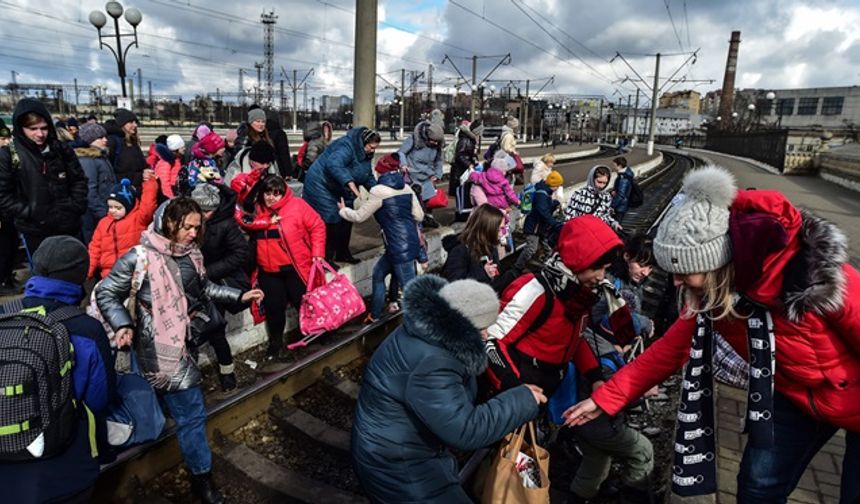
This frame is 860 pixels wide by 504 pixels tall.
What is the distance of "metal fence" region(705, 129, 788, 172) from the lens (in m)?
33.1

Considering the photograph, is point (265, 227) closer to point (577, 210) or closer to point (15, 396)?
point (15, 396)

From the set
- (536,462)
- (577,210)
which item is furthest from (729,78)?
(536,462)

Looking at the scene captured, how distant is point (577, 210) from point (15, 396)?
21.2ft

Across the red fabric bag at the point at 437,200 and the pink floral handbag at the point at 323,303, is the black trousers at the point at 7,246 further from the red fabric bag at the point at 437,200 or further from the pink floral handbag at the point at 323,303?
the red fabric bag at the point at 437,200

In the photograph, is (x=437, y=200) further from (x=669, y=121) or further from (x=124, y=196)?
(x=669, y=121)

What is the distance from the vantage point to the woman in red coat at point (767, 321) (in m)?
2.04

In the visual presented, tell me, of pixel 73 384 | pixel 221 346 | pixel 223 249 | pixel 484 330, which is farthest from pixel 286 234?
pixel 484 330

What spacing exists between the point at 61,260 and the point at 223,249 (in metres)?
2.30

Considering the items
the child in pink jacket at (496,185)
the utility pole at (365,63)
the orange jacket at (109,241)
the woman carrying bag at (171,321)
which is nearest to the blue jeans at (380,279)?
the child in pink jacket at (496,185)

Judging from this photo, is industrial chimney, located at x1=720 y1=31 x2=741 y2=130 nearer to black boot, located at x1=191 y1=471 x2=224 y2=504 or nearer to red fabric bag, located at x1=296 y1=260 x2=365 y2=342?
red fabric bag, located at x1=296 y1=260 x2=365 y2=342

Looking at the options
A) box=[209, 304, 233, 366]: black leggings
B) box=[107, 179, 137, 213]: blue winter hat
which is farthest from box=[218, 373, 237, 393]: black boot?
box=[107, 179, 137, 213]: blue winter hat

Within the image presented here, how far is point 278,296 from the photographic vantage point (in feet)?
18.3

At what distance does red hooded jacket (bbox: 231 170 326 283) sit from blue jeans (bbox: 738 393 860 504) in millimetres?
4053

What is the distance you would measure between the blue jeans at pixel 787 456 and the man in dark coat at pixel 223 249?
153 inches
